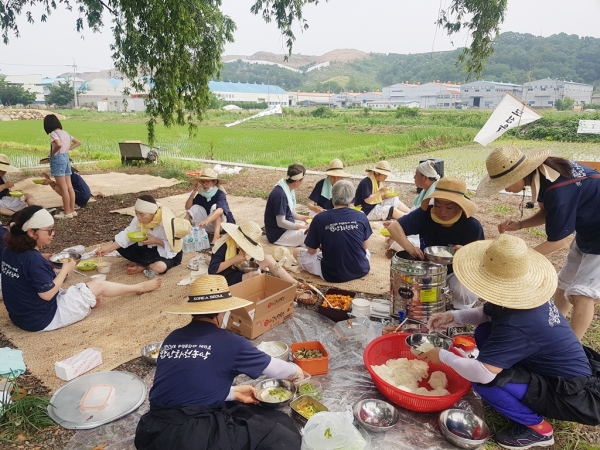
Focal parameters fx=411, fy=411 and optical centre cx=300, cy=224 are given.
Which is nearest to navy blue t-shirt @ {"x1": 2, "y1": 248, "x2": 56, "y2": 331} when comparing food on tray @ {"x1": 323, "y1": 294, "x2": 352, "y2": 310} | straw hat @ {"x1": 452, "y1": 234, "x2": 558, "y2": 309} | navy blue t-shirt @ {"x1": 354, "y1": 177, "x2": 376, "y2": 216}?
food on tray @ {"x1": 323, "y1": 294, "x2": 352, "y2": 310}

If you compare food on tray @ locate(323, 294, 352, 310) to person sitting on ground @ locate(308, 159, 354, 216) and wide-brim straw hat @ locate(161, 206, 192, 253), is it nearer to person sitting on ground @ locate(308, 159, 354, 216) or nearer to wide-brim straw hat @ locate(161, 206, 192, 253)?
wide-brim straw hat @ locate(161, 206, 192, 253)

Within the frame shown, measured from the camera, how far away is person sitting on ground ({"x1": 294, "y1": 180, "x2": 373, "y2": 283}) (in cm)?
420

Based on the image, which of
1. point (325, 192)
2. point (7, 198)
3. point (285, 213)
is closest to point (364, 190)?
point (325, 192)

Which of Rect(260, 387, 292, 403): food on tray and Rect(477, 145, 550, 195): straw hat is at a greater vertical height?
Rect(477, 145, 550, 195): straw hat

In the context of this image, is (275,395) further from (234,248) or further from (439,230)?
(439,230)

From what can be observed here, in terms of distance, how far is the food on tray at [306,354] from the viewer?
2.97m

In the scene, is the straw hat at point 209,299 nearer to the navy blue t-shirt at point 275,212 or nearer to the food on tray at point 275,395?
the food on tray at point 275,395

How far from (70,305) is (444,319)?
124 inches

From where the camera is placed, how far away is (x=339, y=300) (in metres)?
3.86

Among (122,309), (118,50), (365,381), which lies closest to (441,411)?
(365,381)

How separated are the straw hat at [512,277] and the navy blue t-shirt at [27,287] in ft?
10.5

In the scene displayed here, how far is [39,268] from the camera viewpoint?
332 centimetres

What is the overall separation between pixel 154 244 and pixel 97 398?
2.41 m

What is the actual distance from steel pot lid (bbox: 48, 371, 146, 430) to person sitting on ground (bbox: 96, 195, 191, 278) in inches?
77.7
